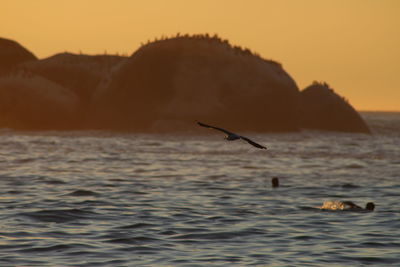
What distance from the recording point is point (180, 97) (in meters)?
110

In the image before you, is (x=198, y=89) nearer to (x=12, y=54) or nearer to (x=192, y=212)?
(x=12, y=54)

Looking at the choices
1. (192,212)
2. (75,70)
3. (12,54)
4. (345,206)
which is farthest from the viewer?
(12,54)

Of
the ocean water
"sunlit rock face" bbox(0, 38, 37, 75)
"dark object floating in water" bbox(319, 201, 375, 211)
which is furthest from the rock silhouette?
"dark object floating in water" bbox(319, 201, 375, 211)

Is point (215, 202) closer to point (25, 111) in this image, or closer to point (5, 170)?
point (5, 170)

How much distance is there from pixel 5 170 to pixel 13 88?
2860 inches

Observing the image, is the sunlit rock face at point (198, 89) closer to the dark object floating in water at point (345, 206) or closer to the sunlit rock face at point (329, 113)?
the sunlit rock face at point (329, 113)

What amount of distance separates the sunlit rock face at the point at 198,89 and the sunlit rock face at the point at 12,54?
41546 millimetres

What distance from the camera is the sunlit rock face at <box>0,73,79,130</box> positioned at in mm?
111381

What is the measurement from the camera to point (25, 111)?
11238 centimetres

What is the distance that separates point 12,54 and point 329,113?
60.9 m

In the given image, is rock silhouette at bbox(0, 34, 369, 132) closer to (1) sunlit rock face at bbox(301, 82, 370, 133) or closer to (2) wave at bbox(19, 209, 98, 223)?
(1) sunlit rock face at bbox(301, 82, 370, 133)

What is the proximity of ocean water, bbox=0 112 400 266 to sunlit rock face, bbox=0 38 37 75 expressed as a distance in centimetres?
9749

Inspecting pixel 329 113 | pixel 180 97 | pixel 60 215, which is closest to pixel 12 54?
pixel 180 97

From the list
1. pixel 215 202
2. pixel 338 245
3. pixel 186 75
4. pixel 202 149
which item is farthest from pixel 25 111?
pixel 338 245
